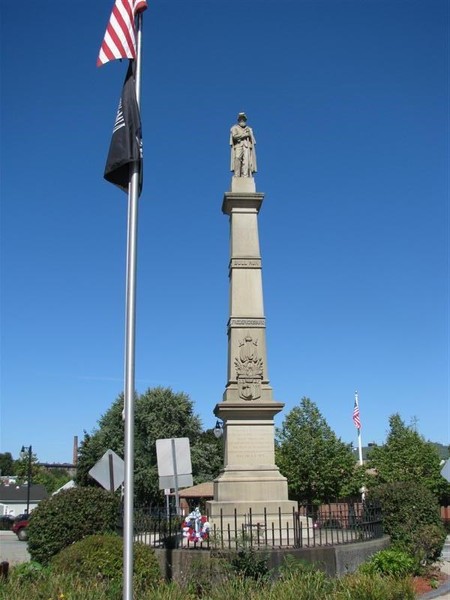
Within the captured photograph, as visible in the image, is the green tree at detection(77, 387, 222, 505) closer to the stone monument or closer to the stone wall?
the stone monument

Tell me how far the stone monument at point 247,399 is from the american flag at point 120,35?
908 centimetres

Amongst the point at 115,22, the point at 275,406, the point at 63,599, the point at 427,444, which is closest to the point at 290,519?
the point at 275,406

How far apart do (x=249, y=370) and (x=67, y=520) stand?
5.51 meters

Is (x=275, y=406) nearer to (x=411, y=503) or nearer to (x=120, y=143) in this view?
(x=411, y=503)

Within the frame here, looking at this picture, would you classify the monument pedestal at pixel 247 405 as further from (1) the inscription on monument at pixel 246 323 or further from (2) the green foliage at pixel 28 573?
(2) the green foliage at pixel 28 573

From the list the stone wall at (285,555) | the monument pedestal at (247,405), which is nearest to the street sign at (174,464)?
the stone wall at (285,555)

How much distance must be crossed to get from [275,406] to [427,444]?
109 feet

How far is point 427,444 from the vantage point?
44.9 meters

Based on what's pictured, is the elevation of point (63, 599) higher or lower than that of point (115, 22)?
lower

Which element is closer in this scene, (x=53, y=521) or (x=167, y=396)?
(x=53, y=521)

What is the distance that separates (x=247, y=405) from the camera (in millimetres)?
15406

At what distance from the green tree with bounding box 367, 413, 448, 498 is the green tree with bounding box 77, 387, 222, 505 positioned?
39.2 ft

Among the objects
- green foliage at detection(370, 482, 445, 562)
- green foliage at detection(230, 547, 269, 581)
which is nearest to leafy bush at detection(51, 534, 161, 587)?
green foliage at detection(230, 547, 269, 581)

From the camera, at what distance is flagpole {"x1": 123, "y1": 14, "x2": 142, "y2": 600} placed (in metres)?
6.54
